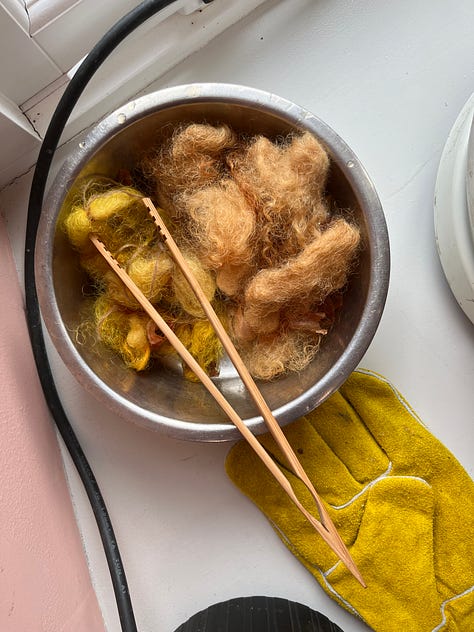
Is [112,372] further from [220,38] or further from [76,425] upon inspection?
[220,38]

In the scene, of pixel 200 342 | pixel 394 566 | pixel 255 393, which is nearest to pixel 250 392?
pixel 255 393

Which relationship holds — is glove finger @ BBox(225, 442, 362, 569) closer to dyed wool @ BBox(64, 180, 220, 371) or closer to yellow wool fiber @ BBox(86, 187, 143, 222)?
dyed wool @ BBox(64, 180, 220, 371)

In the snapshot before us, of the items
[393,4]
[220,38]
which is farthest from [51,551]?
[393,4]

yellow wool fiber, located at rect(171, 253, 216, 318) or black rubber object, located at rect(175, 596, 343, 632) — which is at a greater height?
yellow wool fiber, located at rect(171, 253, 216, 318)

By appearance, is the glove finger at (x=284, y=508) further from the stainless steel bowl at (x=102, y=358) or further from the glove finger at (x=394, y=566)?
the stainless steel bowl at (x=102, y=358)

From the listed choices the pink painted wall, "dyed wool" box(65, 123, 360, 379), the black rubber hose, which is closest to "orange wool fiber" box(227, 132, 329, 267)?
"dyed wool" box(65, 123, 360, 379)

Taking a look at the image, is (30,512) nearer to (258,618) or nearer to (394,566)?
(258,618)

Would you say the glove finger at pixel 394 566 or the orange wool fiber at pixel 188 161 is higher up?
the orange wool fiber at pixel 188 161

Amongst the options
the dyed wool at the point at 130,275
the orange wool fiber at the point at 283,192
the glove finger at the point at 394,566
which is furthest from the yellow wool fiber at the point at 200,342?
the glove finger at the point at 394,566
